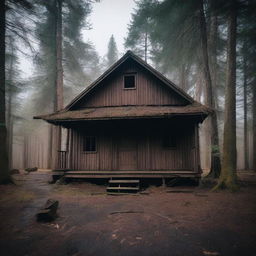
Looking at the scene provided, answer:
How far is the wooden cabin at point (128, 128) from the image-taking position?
10.9 m

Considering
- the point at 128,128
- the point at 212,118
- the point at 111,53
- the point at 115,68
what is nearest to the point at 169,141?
the point at 128,128

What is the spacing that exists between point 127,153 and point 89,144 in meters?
2.78

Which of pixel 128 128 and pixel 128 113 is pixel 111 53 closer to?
pixel 128 128

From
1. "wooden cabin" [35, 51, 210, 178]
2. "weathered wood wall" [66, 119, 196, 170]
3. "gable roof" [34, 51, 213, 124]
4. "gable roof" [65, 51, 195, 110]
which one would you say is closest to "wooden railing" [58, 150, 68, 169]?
"wooden cabin" [35, 51, 210, 178]

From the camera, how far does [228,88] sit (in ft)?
31.8

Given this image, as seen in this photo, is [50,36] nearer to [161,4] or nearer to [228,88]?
[161,4]

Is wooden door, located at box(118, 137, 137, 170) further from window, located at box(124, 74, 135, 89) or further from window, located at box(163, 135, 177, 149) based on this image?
window, located at box(124, 74, 135, 89)

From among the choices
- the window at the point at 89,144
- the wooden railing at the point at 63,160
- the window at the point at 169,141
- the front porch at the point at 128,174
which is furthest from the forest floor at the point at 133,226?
the window at the point at 89,144

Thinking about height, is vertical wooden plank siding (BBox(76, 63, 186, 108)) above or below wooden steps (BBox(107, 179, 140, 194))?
above

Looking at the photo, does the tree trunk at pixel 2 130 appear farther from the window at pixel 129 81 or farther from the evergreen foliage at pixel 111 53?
the evergreen foliage at pixel 111 53

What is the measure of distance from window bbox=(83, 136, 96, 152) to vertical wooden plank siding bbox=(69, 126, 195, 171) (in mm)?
271

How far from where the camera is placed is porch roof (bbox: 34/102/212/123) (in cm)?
974

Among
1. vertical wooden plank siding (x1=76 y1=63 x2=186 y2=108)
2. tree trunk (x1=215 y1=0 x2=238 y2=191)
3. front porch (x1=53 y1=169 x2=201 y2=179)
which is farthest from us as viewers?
vertical wooden plank siding (x1=76 y1=63 x2=186 y2=108)

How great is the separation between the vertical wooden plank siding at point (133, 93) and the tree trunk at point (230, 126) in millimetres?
2871
